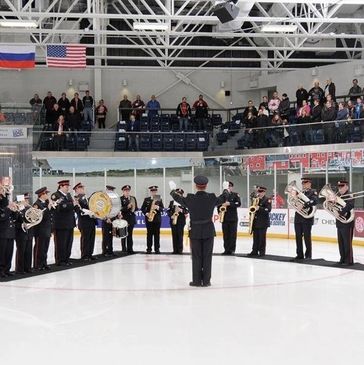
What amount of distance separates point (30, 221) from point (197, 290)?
3350 millimetres

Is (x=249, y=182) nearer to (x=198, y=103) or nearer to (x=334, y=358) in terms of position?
(x=198, y=103)

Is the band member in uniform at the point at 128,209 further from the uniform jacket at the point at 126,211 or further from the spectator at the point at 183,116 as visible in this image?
the spectator at the point at 183,116

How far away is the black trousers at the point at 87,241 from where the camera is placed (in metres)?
14.1

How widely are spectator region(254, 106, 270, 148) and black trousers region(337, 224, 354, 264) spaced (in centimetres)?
952

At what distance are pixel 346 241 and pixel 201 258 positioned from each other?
3591 mm

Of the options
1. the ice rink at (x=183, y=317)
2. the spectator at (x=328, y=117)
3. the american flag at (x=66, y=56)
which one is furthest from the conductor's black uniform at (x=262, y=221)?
the american flag at (x=66, y=56)

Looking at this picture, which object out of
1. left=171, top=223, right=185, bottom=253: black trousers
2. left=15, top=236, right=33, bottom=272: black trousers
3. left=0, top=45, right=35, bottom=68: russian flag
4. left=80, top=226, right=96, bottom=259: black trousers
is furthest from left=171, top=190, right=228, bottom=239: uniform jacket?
left=0, top=45, right=35, bottom=68: russian flag

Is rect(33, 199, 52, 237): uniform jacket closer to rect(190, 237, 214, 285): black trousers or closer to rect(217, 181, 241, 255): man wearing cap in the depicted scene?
rect(190, 237, 214, 285): black trousers

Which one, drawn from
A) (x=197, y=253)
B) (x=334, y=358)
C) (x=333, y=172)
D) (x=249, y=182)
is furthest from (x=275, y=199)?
(x=334, y=358)

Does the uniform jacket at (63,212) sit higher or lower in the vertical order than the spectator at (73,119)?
lower

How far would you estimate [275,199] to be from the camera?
68.8ft

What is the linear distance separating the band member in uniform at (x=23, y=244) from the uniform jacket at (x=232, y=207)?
200 inches

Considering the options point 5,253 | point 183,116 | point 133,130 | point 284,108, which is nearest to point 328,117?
point 284,108

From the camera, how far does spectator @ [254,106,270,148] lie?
22.3 meters
